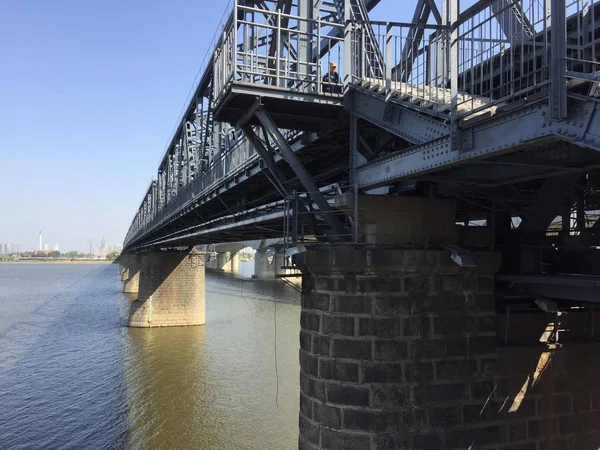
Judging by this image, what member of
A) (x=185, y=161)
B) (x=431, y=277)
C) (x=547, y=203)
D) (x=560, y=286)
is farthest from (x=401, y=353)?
(x=185, y=161)

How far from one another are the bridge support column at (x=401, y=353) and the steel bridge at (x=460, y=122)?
60cm

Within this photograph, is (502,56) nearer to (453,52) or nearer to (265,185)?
(453,52)

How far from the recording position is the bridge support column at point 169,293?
4012cm

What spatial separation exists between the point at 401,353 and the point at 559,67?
452 centimetres

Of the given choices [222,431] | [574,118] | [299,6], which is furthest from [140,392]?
[574,118]

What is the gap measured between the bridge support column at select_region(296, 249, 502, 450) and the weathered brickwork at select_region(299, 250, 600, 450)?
0.01 m

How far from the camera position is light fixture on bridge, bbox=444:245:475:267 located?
24.0ft

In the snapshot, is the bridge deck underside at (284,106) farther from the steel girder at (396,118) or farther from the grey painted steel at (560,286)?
the grey painted steel at (560,286)

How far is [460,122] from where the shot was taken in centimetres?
553

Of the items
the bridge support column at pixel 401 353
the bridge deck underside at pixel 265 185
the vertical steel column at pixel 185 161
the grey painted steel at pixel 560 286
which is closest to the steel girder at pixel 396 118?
the bridge deck underside at pixel 265 185

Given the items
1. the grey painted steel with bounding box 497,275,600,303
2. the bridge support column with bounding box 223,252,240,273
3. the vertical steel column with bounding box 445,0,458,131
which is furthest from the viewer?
the bridge support column with bounding box 223,252,240,273

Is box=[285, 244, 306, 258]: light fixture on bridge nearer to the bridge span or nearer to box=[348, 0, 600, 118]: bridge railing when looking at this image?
the bridge span

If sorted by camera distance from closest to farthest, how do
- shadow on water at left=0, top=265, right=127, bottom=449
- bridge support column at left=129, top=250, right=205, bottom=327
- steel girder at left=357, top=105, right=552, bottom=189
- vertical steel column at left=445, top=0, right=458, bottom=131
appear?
steel girder at left=357, top=105, right=552, bottom=189 → vertical steel column at left=445, top=0, right=458, bottom=131 → shadow on water at left=0, top=265, right=127, bottom=449 → bridge support column at left=129, top=250, right=205, bottom=327

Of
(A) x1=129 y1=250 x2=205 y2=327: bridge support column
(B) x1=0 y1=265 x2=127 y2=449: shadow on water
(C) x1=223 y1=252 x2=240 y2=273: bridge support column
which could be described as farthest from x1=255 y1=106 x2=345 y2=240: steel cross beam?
(C) x1=223 y1=252 x2=240 y2=273: bridge support column
